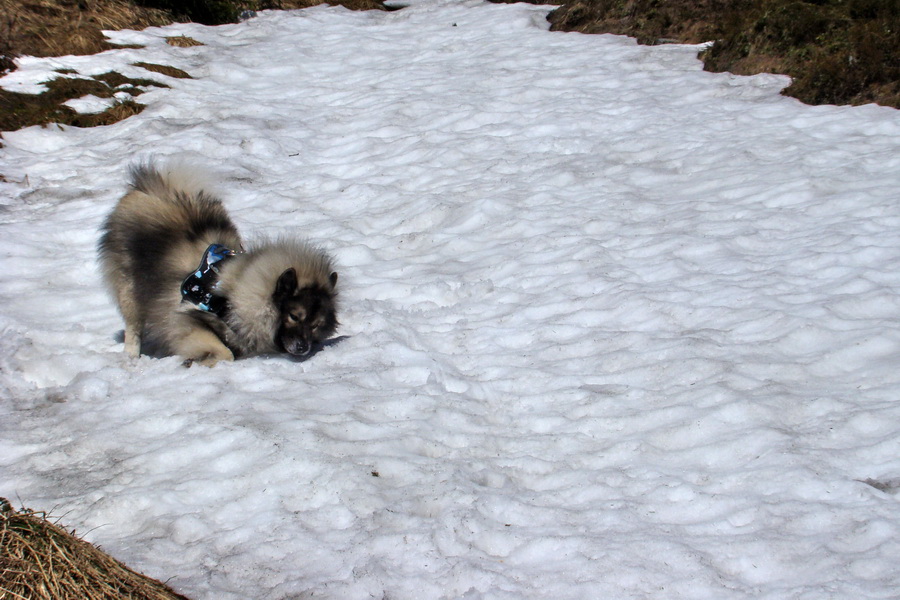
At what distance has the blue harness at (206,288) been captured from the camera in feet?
18.8

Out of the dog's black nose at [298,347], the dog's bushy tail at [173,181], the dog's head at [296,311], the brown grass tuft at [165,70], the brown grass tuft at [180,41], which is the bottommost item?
the dog's black nose at [298,347]

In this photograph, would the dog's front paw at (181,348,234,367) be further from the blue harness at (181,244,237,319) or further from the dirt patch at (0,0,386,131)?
the dirt patch at (0,0,386,131)

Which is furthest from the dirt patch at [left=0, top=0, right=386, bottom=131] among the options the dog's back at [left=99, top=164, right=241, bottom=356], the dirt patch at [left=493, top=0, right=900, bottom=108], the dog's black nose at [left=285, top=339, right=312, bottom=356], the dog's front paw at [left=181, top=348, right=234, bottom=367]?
the dirt patch at [left=493, top=0, right=900, bottom=108]

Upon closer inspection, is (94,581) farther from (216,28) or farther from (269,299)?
(216,28)

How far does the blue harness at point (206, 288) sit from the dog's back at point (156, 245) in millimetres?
245

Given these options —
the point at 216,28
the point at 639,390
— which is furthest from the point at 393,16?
the point at 639,390

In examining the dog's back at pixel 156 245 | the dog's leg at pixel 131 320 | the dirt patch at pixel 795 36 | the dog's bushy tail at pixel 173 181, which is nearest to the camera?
the dog's back at pixel 156 245

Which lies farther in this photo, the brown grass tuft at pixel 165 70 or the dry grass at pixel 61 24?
the brown grass tuft at pixel 165 70

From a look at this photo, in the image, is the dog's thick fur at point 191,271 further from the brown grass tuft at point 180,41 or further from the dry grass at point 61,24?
the brown grass tuft at point 180,41

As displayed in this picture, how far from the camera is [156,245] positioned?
6105mm

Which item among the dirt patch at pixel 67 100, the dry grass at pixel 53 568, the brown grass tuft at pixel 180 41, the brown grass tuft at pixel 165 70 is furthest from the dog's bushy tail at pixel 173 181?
the brown grass tuft at pixel 180 41

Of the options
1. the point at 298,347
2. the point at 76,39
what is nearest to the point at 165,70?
the point at 76,39

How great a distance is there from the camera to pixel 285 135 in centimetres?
1134

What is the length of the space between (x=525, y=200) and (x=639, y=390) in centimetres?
408
